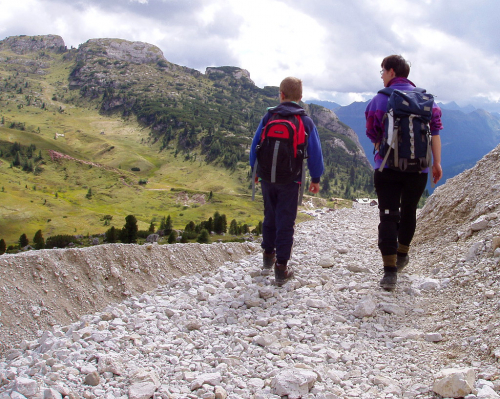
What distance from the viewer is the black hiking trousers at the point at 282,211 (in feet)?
23.9

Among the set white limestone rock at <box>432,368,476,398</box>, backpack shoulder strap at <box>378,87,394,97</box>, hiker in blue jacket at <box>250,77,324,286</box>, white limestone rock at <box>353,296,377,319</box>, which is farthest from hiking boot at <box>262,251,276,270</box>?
white limestone rock at <box>432,368,476,398</box>

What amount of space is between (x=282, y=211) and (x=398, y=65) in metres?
3.55

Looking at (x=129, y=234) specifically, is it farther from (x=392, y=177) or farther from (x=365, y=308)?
(x=365, y=308)

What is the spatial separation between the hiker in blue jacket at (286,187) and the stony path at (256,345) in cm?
79

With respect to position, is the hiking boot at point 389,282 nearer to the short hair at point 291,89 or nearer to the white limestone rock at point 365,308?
the white limestone rock at point 365,308

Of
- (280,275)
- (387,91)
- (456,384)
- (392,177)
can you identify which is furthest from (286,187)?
(456,384)

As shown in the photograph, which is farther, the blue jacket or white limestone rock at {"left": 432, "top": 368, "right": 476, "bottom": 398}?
the blue jacket

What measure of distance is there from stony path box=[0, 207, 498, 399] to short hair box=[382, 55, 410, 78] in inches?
158

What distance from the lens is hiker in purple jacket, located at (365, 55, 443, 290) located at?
683 centimetres

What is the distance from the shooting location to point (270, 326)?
604 cm

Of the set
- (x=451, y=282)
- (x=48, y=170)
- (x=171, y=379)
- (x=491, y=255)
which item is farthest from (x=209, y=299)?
(x=48, y=170)

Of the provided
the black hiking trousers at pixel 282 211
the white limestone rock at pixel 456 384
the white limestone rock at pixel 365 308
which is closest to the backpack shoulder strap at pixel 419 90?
the black hiking trousers at pixel 282 211

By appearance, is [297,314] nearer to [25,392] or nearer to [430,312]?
[430,312]

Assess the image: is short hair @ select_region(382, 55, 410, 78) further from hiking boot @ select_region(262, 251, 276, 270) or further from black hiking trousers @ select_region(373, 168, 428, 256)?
hiking boot @ select_region(262, 251, 276, 270)
